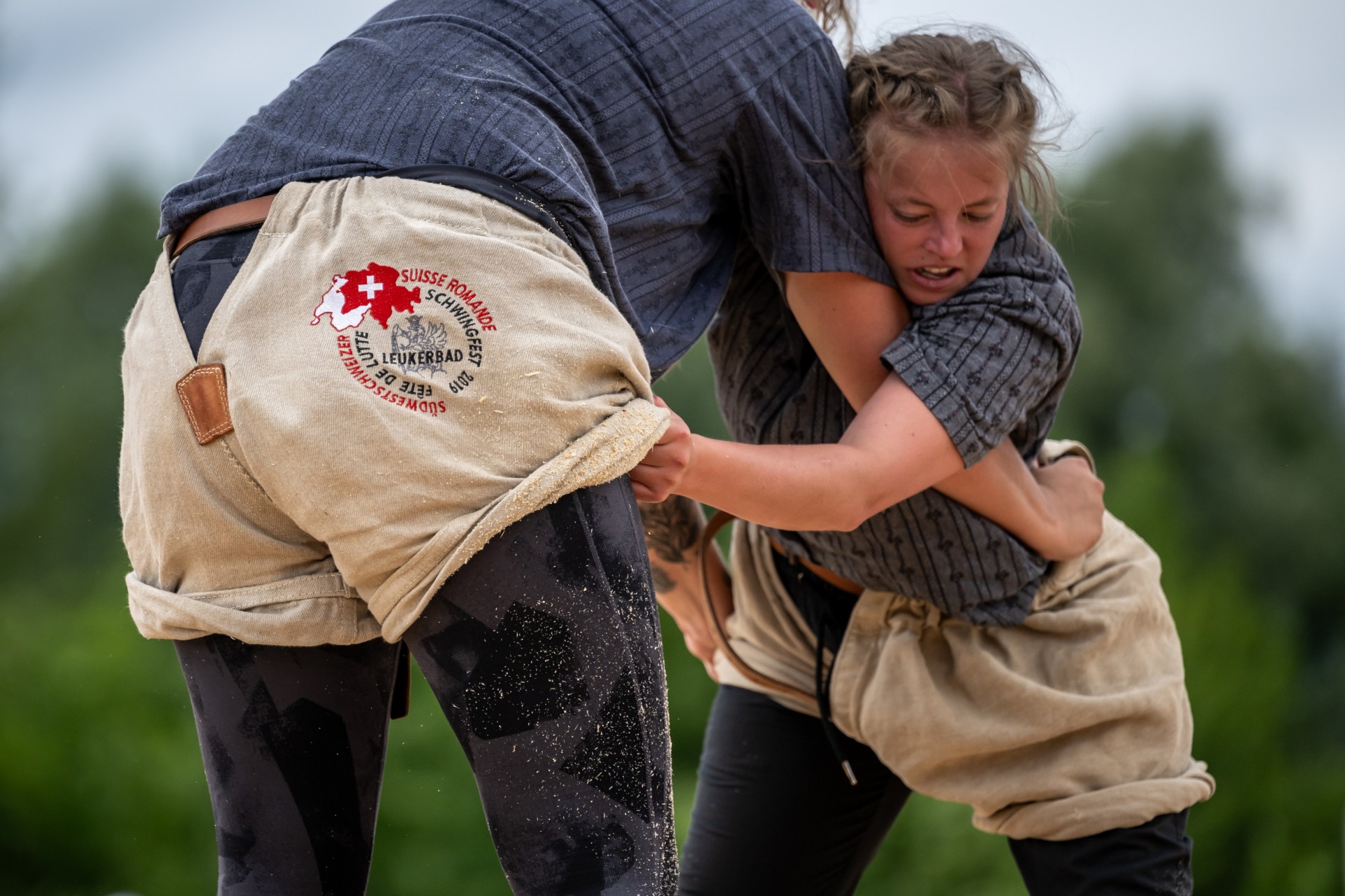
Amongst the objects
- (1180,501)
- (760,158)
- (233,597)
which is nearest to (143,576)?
(233,597)

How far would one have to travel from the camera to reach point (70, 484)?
17516 millimetres

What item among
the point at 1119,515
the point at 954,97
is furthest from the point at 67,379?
the point at 954,97

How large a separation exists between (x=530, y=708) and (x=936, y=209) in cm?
81

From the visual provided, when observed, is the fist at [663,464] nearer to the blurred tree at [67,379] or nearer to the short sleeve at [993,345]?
the short sleeve at [993,345]

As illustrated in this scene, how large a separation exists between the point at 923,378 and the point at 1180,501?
17.0 meters

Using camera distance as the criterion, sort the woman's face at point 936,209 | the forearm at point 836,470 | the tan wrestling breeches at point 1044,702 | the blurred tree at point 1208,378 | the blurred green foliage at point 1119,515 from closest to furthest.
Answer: the forearm at point 836,470 < the woman's face at point 936,209 < the tan wrestling breeches at point 1044,702 < the blurred green foliage at point 1119,515 < the blurred tree at point 1208,378

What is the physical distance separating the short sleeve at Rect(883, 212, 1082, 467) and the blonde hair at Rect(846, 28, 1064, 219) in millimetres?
102

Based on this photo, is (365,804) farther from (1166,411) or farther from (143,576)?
(1166,411)

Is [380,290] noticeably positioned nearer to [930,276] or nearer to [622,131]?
[622,131]

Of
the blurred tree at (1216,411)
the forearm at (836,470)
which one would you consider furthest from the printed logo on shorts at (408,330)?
the blurred tree at (1216,411)

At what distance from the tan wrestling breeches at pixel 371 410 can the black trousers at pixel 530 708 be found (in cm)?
4

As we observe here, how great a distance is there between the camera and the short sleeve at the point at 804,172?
1.52 metres

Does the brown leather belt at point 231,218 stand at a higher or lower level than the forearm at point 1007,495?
higher

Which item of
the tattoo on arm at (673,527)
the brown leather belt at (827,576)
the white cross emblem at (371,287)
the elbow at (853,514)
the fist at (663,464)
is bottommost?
the tattoo on arm at (673,527)
